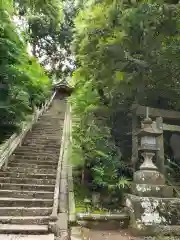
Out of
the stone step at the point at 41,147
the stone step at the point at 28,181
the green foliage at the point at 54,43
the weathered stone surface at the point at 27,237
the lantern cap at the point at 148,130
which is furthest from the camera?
the green foliage at the point at 54,43

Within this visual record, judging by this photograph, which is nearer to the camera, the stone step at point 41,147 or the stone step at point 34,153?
the stone step at point 34,153

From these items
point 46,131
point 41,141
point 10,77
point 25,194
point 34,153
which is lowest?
point 25,194

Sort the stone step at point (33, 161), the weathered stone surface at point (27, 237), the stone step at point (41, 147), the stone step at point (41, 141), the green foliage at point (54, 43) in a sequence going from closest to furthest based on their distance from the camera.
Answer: the weathered stone surface at point (27, 237), the stone step at point (33, 161), the stone step at point (41, 147), the stone step at point (41, 141), the green foliage at point (54, 43)

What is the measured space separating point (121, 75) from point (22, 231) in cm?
501

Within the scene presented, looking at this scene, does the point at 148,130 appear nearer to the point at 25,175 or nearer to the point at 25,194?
the point at 25,194

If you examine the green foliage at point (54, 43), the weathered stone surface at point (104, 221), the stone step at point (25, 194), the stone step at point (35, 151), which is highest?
the green foliage at point (54, 43)

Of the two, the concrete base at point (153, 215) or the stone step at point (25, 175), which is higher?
the stone step at point (25, 175)

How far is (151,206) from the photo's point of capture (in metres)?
5.48

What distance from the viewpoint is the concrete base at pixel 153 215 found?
17.6ft

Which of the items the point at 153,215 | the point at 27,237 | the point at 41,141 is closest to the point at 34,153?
the point at 41,141

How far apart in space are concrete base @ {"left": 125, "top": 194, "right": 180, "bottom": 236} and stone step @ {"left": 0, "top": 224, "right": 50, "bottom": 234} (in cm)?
170

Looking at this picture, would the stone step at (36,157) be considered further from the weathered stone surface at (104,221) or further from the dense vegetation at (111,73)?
the weathered stone surface at (104,221)

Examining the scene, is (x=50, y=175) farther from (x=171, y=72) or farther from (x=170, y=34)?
(x=170, y=34)

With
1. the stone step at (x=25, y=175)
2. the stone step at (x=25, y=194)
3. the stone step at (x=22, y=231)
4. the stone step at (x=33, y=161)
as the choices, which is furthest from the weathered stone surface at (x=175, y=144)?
the stone step at (x=22, y=231)
